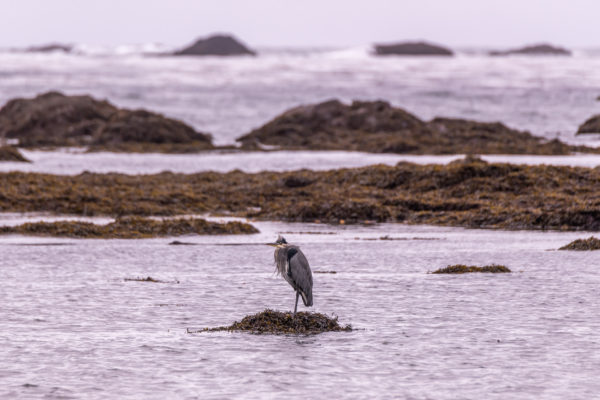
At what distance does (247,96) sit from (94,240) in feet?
208

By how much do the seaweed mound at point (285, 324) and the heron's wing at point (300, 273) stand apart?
2.03 feet

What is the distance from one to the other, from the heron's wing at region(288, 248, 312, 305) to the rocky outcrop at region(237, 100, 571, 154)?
24.2 m

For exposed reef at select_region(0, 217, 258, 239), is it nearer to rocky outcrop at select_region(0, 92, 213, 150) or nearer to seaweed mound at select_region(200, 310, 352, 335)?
seaweed mound at select_region(200, 310, 352, 335)

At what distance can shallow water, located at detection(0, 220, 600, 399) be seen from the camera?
8953 mm

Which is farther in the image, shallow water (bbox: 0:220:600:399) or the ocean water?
the ocean water

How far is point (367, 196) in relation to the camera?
931 inches

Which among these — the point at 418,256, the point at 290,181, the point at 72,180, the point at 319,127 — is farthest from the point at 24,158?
the point at 418,256

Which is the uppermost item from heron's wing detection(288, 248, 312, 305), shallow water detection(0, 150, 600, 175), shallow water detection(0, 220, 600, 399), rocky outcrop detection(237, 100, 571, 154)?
rocky outcrop detection(237, 100, 571, 154)

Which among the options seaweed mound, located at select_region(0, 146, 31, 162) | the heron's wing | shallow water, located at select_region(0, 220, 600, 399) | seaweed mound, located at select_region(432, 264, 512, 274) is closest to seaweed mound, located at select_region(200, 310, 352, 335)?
shallow water, located at select_region(0, 220, 600, 399)

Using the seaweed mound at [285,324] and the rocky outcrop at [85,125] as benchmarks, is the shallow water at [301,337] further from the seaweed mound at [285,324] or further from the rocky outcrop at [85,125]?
the rocky outcrop at [85,125]

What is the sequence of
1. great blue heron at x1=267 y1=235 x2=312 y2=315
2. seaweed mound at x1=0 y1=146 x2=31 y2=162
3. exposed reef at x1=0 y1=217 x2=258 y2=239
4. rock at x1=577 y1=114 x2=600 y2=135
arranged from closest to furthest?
1. great blue heron at x1=267 y1=235 x2=312 y2=315
2. exposed reef at x1=0 y1=217 x2=258 y2=239
3. seaweed mound at x1=0 y1=146 x2=31 y2=162
4. rock at x1=577 y1=114 x2=600 y2=135

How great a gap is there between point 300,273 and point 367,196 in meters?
13.6

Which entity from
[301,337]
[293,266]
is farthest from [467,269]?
[293,266]

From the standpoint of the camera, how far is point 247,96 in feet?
267
